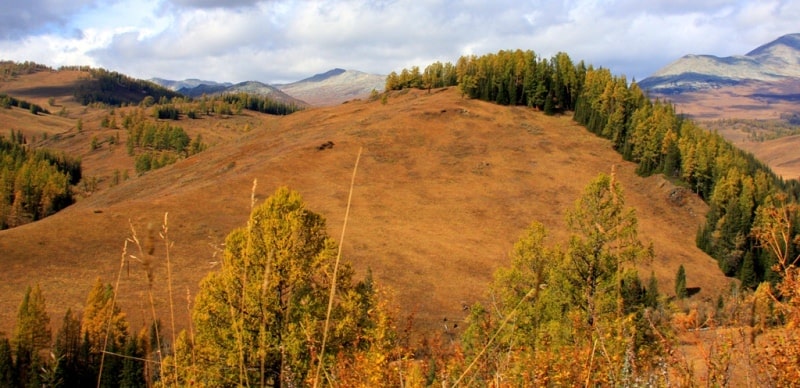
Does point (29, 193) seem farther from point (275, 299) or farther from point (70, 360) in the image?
point (275, 299)

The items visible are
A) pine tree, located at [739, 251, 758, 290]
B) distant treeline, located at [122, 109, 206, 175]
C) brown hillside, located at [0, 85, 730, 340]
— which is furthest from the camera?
distant treeline, located at [122, 109, 206, 175]

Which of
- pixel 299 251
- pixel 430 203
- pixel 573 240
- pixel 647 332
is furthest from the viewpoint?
pixel 430 203

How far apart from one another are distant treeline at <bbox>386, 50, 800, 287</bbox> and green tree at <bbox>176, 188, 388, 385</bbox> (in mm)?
45678

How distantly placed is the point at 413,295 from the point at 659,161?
50.4m

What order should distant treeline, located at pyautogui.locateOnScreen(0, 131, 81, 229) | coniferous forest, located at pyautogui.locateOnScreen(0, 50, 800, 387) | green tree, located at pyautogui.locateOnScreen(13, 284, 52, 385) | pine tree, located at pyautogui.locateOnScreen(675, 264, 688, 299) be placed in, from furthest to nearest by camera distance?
distant treeline, located at pyautogui.locateOnScreen(0, 131, 81, 229), pine tree, located at pyautogui.locateOnScreen(675, 264, 688, 299), green tree, located at pyautogui.locateOnScreen(13, 284, 52, 385), coniferous forest, located at pyautogui.locateOnScreen(0, 50, 800, 387)

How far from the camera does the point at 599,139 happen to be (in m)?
94.0

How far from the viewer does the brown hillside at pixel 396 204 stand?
168 ft

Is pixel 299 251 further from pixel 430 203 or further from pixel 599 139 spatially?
pixel 599 139

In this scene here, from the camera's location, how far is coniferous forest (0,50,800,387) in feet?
14.6

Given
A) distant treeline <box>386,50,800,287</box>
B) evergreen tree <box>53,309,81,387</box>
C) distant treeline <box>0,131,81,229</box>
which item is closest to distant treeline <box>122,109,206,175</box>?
distant treeline <box>0,131,81,229</box>

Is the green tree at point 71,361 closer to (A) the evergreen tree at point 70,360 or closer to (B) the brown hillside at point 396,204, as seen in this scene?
(A) the evergreen tree at point 70,360

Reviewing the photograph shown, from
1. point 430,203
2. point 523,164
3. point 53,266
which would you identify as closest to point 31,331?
point 53,266

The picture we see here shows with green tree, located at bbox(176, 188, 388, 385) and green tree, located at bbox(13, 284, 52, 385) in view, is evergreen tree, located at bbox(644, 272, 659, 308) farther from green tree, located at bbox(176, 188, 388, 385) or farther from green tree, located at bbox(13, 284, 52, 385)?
green tree, located at bbox(13, 284, 52, 385)

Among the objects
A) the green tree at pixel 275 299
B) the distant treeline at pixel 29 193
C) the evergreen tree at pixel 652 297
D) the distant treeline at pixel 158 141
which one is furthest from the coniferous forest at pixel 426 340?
the distant treeline at pixel 158 141
